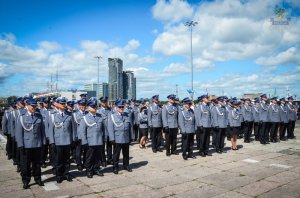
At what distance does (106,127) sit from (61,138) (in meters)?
1.46

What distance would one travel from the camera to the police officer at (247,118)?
12766 mm

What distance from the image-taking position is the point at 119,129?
7594 mm

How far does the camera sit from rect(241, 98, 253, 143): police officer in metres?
12.8

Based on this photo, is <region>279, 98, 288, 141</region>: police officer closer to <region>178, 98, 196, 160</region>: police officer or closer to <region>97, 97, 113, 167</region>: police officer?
<region>178, 98, 196, 160</region>: police officer

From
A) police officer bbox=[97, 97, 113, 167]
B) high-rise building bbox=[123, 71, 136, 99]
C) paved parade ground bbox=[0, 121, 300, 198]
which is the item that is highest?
high-rise building bbox=[123, 71, 136, 99]

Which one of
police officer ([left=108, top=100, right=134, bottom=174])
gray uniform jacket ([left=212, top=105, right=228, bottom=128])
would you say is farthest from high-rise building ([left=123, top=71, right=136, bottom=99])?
police officer ([left=108, top=100, right=134, bottom=174])

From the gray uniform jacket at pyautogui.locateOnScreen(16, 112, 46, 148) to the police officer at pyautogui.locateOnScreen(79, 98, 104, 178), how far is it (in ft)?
3.72

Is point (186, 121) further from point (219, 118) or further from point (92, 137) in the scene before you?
point (92, 137)

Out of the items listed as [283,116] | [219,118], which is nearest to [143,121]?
[219,118]

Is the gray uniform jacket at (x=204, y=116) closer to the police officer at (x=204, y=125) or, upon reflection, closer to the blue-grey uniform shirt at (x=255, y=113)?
the police officer at (x=204, y=125)

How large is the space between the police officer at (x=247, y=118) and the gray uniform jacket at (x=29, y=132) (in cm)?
970

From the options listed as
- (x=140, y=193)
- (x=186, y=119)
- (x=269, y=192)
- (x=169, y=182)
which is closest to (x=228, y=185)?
(x=269, y=192)

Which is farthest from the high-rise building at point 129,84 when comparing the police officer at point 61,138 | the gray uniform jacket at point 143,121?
the police officer at point 61,138

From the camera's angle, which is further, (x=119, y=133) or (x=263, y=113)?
(x=263, y=113)
